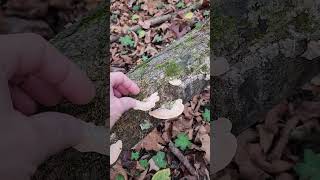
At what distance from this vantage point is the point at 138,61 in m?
2.65

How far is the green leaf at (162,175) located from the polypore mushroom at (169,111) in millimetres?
247

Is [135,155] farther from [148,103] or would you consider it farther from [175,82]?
[175,82]

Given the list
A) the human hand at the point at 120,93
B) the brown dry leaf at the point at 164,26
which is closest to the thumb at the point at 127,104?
the human hand at the point at 120,93

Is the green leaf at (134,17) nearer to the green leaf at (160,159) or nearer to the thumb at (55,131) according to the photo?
the green leaf at (160,159)

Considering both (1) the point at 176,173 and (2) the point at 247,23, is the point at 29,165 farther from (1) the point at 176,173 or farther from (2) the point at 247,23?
(2) the point at 247,23

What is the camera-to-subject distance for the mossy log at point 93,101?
1939mm

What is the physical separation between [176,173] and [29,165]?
74 cm

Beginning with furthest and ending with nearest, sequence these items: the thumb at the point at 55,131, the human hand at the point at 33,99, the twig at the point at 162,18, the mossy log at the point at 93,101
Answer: the twig at the point at 162,18 < the mossy log at the point at 93,101 < the thumb at the point at 55,131 < the human hand at the point at 33,99

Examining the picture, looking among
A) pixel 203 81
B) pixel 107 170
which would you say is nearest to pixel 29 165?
pixel 107 170

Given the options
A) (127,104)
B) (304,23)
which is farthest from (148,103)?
(304,23)

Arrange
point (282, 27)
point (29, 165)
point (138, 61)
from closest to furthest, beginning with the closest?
1. point (29, 165)
2. point (282, 27)
3. point (138, 61)

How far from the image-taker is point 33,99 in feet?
6.35

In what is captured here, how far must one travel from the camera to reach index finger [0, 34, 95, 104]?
1.64m

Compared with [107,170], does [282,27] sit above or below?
above
